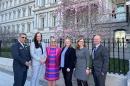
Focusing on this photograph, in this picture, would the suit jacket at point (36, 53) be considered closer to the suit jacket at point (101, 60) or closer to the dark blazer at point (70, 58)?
the dark blazer at point (70, 58)

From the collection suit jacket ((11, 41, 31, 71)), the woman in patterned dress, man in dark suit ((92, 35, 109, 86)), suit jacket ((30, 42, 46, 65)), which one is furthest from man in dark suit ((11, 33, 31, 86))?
man in dark suit ((92, 35, 109, 86))

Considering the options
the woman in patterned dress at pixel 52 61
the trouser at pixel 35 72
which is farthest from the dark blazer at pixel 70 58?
the trouser at pixel 35 72

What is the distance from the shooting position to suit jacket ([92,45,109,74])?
7734mm

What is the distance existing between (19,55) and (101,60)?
2.40m

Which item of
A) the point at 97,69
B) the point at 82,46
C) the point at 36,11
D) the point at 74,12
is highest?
the point at 36,11

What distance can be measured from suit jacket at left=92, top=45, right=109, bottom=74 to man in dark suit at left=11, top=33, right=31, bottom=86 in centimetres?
208

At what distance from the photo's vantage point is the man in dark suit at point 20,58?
27.8 ft

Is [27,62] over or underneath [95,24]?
underneath

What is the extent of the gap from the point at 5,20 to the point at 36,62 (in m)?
78.1

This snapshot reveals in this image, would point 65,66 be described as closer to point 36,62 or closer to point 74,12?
point 36,62

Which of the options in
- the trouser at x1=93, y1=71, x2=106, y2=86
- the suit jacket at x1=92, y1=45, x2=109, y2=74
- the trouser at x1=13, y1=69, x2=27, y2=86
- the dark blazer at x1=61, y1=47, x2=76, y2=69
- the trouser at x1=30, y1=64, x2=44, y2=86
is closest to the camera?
the suit jacket at x1=92, y1=45, x2=109, y2=74

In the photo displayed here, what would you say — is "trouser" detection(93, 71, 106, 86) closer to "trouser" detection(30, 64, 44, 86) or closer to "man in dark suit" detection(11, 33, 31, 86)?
"trouser" detection(30, 64, 44, 86)

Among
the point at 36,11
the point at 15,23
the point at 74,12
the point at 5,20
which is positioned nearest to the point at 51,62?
the point at 74,12

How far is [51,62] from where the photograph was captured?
8.84m
